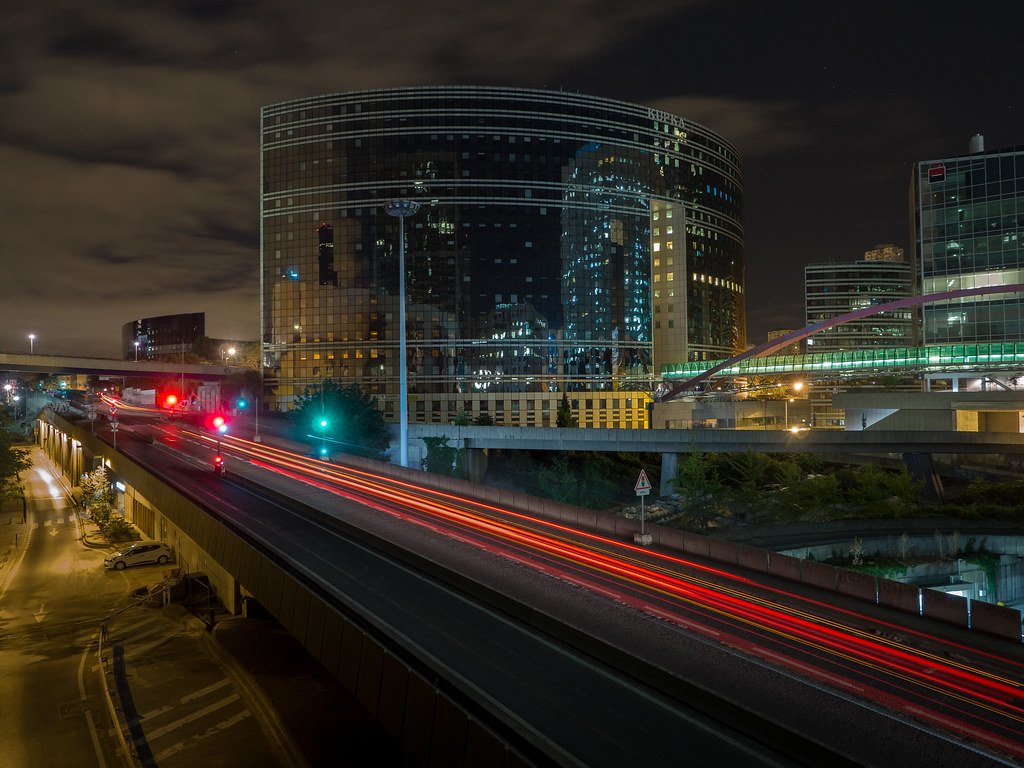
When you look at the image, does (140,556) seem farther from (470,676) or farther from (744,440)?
(744,440)

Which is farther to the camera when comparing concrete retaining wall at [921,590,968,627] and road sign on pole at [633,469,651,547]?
road sign on pole at [633,469,651,547]

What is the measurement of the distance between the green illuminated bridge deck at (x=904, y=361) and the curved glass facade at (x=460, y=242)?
30275 millimetres

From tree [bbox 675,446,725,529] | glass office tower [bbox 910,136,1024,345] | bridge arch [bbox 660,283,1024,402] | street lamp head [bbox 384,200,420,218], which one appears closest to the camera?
street lamp head [bbox 384,200,420,218]

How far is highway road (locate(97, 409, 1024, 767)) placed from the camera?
1028 centimetres

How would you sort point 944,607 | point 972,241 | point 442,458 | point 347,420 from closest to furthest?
point 944,607 → point 442,458 → point 347,420 → point 972,241

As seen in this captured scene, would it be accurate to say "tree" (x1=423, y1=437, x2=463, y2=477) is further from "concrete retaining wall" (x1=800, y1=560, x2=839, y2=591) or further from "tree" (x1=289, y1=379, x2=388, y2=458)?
"concrete retaining wall" (x1=800, y1=560, x2=839, y2=591)

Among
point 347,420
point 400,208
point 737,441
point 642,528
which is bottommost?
point 642,528

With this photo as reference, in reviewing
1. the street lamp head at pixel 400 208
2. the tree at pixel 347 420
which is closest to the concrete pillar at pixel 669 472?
the tree at pixel 347 420

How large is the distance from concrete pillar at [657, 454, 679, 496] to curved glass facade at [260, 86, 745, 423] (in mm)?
50164

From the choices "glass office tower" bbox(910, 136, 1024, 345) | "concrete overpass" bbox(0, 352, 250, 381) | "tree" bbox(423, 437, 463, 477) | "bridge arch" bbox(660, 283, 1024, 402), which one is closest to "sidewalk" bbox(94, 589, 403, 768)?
"tree" bbox(423, 437, 463, 477)

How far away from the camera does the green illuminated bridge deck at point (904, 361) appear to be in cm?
6519

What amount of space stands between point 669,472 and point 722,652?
143 feet

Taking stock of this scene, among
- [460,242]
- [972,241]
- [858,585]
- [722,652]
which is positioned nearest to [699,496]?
[858,585]

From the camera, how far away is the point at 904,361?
70.9m
